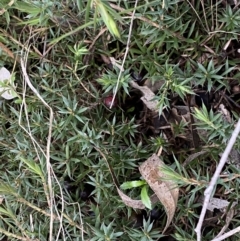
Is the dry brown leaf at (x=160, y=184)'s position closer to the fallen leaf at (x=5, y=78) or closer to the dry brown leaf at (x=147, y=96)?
the dry brown leaf at (x=147, y=96)

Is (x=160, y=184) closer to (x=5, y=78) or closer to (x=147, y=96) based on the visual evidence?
(x=147, y=96)

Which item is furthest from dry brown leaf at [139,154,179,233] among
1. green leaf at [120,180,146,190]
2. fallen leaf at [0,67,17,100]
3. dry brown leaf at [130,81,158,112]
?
fallen leaf at [0,67,17,100]

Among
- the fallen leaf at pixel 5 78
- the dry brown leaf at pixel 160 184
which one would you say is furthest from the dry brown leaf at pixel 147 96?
the fallen leaf at pixel 5 78

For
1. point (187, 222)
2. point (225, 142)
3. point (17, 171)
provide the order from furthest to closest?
point (17, 171) < point (187, 222) < point (225, 142)

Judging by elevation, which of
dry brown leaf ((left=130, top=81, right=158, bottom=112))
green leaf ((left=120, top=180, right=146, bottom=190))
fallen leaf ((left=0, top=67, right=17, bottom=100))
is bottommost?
green leaf ((left=120, top=180, right=146, bottom=190))

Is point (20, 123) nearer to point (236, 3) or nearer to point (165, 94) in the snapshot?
point (165, 94)

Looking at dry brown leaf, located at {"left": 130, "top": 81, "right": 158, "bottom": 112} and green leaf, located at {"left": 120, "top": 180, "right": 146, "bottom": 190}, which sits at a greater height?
dry brown leaf, located at {"left": 130, "top": 81, "right": 158, "bottom": 112}

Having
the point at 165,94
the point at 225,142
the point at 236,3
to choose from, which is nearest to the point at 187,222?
the point at 225,142

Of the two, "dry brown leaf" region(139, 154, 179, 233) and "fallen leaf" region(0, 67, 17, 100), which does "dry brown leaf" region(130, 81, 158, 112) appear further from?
"fallen leaf" region(0, 67, 17, 100)

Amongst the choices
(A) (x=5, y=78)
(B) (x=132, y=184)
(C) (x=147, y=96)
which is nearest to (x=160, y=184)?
(B) (x=132, y=184)
